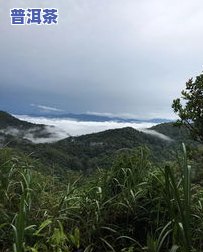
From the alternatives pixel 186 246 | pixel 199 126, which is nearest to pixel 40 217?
pixel 186 246

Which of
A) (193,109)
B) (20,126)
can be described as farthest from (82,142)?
(193,109)

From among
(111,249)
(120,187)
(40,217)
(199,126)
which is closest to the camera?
(111,249)

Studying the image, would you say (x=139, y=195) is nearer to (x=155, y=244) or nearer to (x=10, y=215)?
(x=155, y=244)

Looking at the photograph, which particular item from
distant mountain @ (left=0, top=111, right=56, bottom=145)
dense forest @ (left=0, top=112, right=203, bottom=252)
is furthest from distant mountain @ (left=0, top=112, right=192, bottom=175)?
dense forest @ (left=0, top=112, right=203, bottom=252)

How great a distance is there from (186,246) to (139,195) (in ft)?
3.40

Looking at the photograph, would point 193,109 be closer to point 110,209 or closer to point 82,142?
point 110,209

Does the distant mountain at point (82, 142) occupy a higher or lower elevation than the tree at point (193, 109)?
lower

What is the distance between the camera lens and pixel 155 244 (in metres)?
3.13

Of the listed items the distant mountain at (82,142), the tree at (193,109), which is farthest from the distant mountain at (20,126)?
the tree at (193,109)

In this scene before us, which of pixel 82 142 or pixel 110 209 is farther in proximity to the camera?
pixel 82 142

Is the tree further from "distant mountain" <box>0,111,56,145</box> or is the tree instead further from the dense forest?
"distant mountain" <box>0,111,56,145</box>

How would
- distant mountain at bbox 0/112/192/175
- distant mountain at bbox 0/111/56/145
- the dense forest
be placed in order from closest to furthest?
the dense forest, distant mountain at bbox 0/112/192/175, distant mountain at bbox 0/111/56/145

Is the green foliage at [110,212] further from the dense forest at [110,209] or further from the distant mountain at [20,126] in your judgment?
the distant mountain at [20,126]

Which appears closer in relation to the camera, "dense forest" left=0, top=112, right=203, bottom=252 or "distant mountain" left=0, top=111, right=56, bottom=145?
"dense forest" left=0, top=112, right=203, bottom=252
